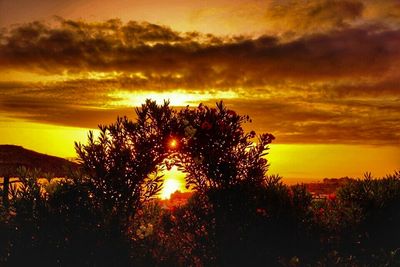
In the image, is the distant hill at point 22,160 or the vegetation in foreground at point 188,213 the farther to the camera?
the distant hill at point 22,160

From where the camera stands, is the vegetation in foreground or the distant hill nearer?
the vegetation in foreground

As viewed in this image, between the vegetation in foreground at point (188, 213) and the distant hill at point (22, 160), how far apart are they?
3.94 metres

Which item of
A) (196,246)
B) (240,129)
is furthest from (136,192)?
(240,129)

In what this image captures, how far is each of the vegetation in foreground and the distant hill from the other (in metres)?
3.94

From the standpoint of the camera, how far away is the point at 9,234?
37.8ft

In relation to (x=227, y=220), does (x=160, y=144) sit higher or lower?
higher

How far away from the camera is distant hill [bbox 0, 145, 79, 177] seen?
619 inches

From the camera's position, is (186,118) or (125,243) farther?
(186,118)

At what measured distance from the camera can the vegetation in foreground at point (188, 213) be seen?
11.5 meters

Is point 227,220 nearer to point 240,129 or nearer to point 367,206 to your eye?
point 240,129

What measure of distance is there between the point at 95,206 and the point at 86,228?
0.50 meters

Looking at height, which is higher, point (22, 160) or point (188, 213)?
point (22, 160)

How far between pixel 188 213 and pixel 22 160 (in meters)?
6.27

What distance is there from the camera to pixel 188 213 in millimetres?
12391
